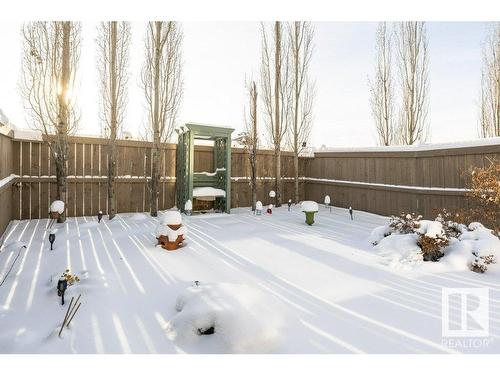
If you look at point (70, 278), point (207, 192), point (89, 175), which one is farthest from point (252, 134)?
point (70, 278)

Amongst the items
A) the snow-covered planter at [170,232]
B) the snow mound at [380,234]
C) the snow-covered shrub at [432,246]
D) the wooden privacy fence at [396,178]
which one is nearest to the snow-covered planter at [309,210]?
the snow mound at [380,234]

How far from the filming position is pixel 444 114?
37.6 ft

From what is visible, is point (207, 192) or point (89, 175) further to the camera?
point (207, 192)

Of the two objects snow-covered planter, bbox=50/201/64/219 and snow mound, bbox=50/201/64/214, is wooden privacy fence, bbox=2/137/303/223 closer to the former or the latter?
snow-covered planter, bbox=50/201/64/219

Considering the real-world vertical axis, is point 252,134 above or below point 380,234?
above

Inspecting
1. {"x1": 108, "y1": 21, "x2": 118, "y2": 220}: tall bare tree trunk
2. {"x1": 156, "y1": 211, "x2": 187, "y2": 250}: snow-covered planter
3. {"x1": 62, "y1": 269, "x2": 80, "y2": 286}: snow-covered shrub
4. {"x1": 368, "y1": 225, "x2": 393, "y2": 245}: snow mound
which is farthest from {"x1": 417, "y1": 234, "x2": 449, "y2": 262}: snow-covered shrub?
{"x1": 108, "y1": 21, "x2": 118, "y2": 220}: tall bare tree trunk

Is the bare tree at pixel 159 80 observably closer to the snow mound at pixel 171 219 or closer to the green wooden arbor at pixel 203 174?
the green wooden arbor at pixel 203 174

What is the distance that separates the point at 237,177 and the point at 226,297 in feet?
30.4

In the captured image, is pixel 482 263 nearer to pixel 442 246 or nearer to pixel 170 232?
pixel 442 246

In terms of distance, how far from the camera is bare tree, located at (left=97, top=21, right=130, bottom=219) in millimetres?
8977

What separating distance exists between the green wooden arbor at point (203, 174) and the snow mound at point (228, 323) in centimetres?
689

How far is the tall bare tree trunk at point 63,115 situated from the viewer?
7.93m

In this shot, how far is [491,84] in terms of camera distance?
35.6 ft

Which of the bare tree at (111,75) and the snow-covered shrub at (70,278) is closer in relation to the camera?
the snow-covered shrub at (70,278)
